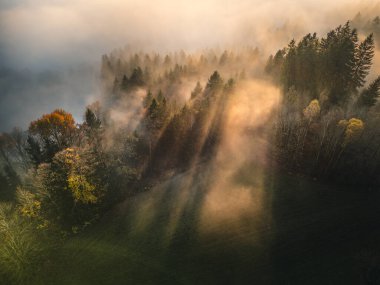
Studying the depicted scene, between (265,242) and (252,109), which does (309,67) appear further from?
(265,242)

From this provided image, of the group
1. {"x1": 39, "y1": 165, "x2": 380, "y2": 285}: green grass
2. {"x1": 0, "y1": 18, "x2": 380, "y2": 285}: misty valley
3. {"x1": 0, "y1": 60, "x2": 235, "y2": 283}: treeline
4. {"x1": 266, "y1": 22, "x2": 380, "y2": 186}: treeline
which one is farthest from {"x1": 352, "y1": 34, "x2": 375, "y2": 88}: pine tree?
{"x1": 39, "y1": 165, "x2": 380, "y2": 285}: green grass

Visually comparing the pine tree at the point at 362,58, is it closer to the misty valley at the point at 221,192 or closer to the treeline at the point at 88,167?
the misty valley at the point at 221,192

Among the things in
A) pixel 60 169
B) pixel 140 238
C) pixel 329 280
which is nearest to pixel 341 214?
pixel 329 280

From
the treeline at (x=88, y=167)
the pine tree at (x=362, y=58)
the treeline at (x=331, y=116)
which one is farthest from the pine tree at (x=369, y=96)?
the treeline at (x=88, y=167)

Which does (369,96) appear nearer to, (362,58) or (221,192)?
(362,58)

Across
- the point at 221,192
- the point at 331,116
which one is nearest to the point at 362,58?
the point at 331,116

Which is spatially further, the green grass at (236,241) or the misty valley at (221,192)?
the misty valley at (221,192)

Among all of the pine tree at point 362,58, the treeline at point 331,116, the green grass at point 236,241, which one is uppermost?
the pine tree at point 362,58
